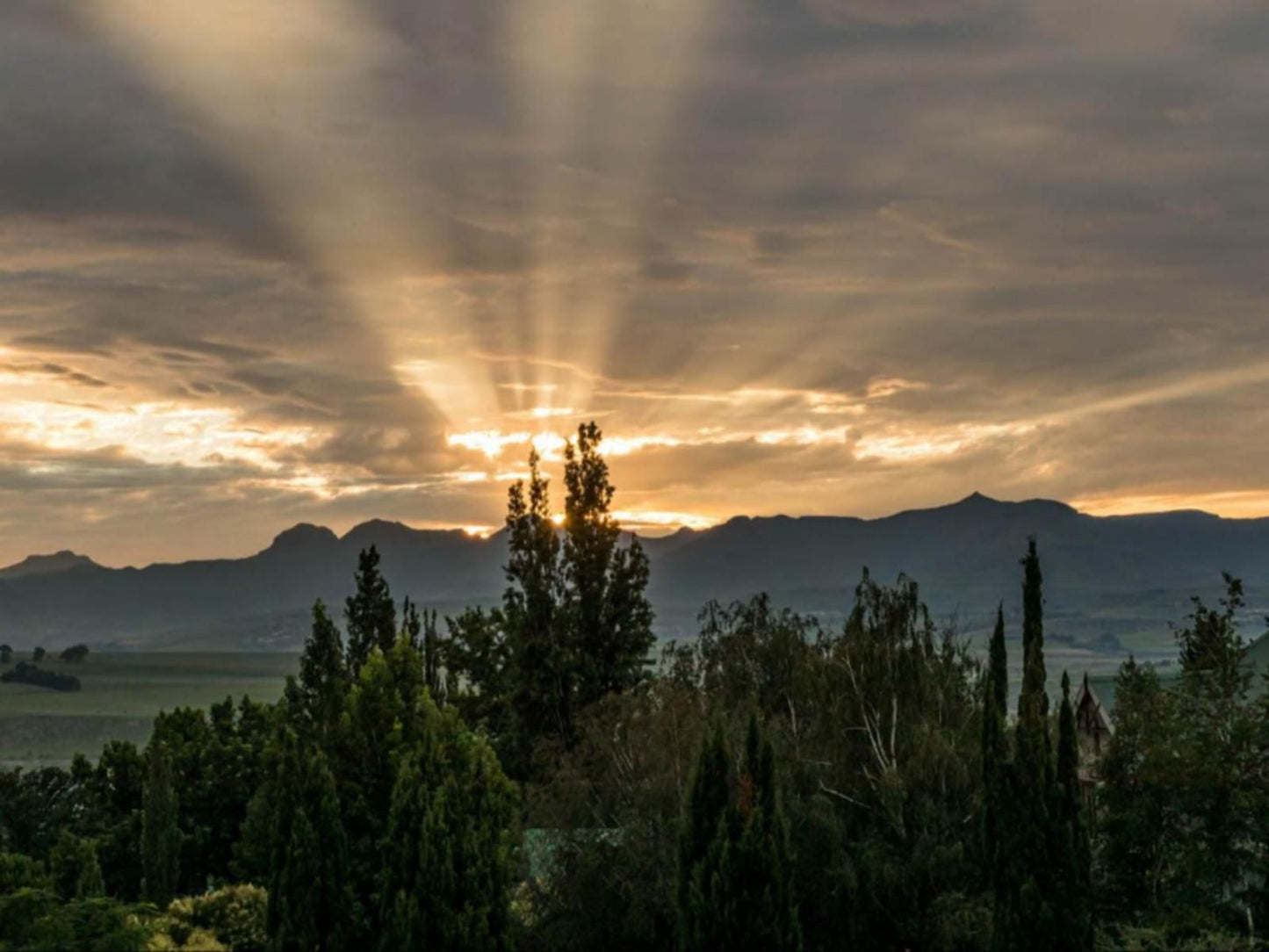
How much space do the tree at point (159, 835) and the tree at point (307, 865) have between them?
37.9 feet

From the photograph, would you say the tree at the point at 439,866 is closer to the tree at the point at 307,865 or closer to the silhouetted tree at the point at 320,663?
the tree at the point at 307,865

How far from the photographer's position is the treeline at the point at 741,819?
94.8ft

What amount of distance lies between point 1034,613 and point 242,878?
24552mm

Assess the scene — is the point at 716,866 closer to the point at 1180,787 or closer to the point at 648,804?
the point at 648,804

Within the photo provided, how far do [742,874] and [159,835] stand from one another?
20.7m

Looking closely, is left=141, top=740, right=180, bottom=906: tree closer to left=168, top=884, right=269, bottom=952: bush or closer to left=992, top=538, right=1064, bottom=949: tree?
left=168, top=884, right=269, bottom=952: bush

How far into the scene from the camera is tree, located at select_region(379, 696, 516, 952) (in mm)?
28938

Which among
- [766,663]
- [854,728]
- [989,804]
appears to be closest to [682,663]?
[766,663]

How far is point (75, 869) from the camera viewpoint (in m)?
40.3

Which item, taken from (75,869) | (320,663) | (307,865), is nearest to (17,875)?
(75,869)

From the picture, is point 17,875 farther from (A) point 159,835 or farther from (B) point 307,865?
(B) point 307,865

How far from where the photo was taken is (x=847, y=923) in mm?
32656

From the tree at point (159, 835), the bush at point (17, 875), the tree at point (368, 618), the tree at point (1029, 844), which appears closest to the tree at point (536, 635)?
the tree at point (368, 618)

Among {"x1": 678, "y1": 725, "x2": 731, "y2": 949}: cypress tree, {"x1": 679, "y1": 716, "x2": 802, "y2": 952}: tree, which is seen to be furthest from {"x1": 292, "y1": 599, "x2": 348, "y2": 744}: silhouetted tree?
{"x1": 679, "y1": 716, "x2": 802, "y2": 952}: tree
